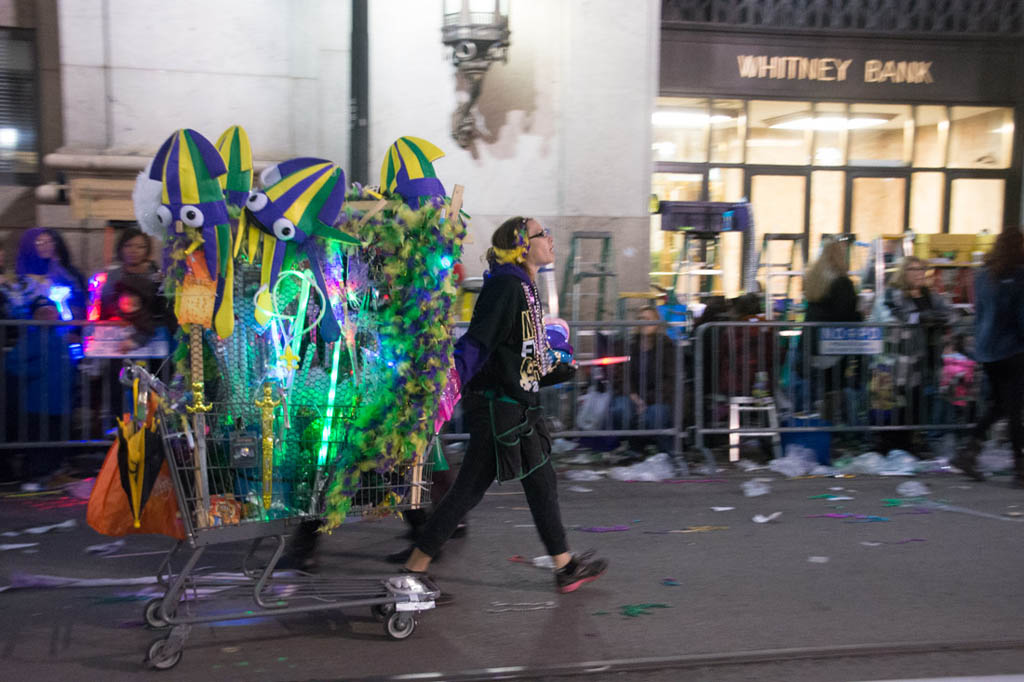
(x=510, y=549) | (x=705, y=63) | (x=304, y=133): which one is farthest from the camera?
(x=705, y=63)

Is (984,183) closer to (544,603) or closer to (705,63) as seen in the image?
(705,63)

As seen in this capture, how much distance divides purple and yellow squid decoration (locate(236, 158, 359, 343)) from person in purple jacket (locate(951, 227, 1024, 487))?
5.53 meters

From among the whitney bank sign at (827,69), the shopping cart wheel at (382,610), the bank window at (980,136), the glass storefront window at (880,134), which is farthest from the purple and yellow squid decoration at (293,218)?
the bank window at (980,136)

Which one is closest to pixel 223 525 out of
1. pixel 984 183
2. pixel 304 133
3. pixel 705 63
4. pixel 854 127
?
pixel 304 133

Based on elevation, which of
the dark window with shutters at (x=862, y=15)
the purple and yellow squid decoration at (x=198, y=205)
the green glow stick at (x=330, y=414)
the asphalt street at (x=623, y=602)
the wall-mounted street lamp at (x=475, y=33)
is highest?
the dark window with shutters at (x=862, y=15)

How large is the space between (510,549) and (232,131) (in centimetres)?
307

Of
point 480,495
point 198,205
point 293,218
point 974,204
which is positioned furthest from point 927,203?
point 198,205

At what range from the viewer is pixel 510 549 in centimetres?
576

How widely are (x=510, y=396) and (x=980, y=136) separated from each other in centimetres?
1191

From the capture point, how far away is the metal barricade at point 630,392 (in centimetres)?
802

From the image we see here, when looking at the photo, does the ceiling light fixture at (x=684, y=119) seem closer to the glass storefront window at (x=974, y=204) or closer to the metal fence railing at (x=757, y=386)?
the glass storefront window at (x=974, y=204)

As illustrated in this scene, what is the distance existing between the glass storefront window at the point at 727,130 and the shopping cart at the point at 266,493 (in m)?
9.94

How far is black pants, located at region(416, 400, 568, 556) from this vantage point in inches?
185

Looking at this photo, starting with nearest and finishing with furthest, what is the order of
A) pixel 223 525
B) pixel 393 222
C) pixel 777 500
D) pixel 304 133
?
pixel 223 525
pixel 393 222
pixel 777 500
pixel 304 133
